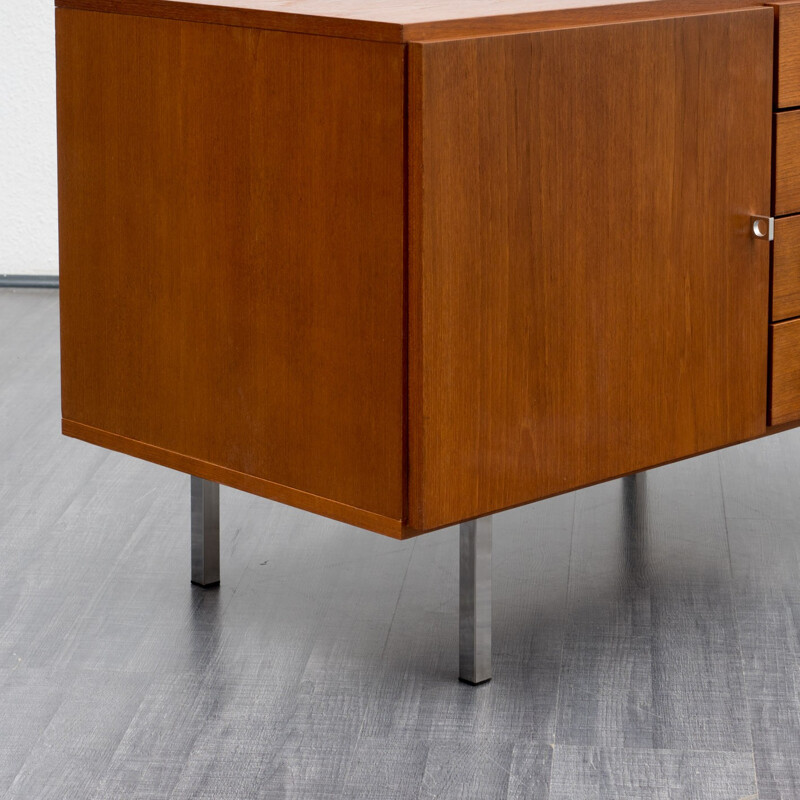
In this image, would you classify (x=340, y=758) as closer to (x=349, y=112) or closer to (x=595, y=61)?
(x=349, y=112)

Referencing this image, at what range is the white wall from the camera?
375 centimetres

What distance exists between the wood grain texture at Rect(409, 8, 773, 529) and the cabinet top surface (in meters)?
0.02

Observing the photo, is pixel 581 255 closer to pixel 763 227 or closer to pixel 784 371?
pixel 763 227

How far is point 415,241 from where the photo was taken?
1.38 m

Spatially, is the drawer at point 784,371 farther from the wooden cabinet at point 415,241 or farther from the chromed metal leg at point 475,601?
the chromed metal leg at point 475,601

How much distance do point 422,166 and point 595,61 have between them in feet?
0.81

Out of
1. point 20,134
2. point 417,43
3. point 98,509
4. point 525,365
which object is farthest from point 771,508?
point 20,134

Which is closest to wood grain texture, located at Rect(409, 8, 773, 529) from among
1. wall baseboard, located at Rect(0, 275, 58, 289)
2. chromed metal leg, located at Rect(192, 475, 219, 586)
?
chromed metal leg, located at Rect(192, 475, 219, 586)

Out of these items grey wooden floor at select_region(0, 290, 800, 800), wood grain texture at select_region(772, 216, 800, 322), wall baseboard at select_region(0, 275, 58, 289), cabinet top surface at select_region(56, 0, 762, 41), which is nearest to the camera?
cabinet top surface at select_region(56, 0, 762, 41)

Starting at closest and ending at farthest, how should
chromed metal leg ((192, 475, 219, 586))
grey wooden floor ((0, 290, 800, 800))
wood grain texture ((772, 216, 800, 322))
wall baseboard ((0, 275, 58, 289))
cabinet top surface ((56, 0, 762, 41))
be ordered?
1. cabinet top surface ((56, 0, 762, 41))
2. grey wooden floor ((0, 290, 800, 800))
3. wood grain texture ((772, 216, 800, 322))
4. chromed metal leg ((192, 475, 219, 586))
5. wall baseboard ((0, 275, 58, 289))

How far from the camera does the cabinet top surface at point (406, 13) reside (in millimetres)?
1357

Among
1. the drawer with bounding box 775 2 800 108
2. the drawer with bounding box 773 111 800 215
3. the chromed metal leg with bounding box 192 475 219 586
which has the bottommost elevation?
the chromed metal leg with bounding box 192 475 219 586

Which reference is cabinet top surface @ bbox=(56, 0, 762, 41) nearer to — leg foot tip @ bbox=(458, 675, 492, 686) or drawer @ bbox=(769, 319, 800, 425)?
drawer @ bbox=(769, 319, 800, 425)

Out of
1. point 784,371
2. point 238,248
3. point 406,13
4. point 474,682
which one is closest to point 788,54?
point 784,371
